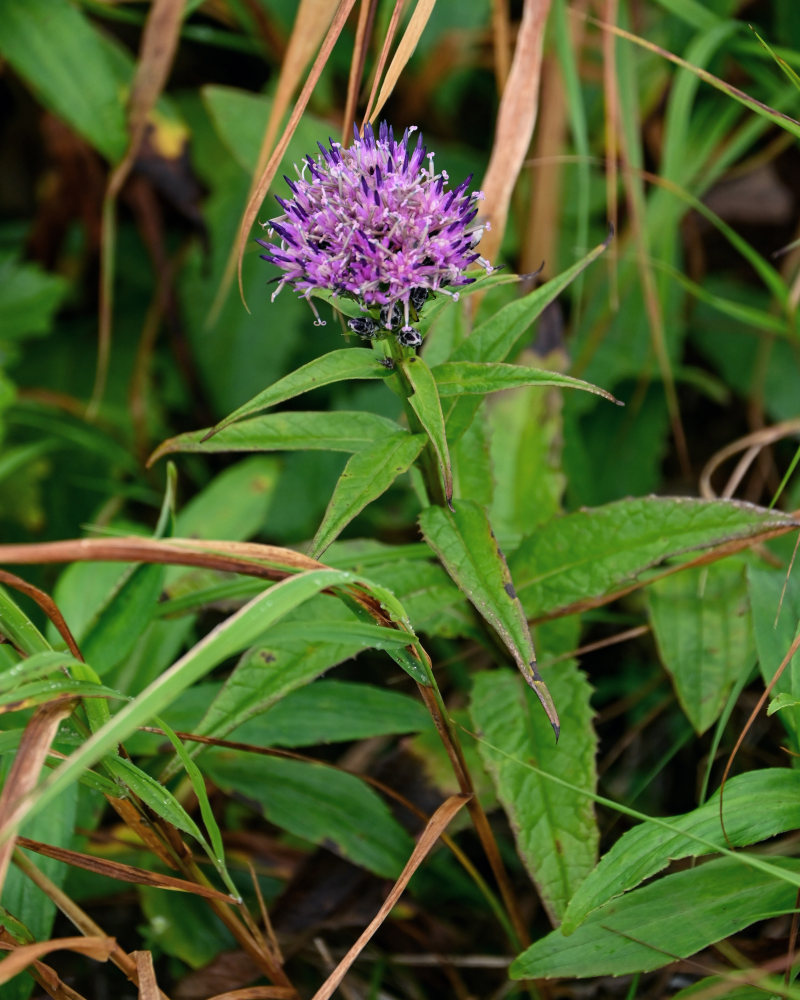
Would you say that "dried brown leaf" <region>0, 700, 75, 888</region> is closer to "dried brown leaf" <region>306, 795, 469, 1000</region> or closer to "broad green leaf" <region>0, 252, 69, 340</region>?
"dried brown leaf" <region>306, 795, 469, 1000</region>

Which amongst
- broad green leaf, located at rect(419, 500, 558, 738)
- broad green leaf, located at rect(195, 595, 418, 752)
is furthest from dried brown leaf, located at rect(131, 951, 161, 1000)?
broad green leaf, located at rect(419, 500, 558, 738)

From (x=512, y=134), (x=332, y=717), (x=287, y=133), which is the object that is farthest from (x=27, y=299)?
(x=332, y=717)

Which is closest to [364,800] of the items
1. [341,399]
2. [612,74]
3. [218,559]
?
[218,559]

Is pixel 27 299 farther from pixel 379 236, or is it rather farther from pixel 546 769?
pixel 546 769

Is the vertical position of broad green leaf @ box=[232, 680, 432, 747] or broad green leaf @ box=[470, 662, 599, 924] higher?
broad green leaf @ box=[470, 662, 599, 924]

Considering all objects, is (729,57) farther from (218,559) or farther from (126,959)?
(126,959)

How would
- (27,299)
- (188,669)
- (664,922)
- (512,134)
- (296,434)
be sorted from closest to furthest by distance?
1. (188,669)
2. (664,922)
3. (296,434)
4. (512,134)
5. (27,299)
